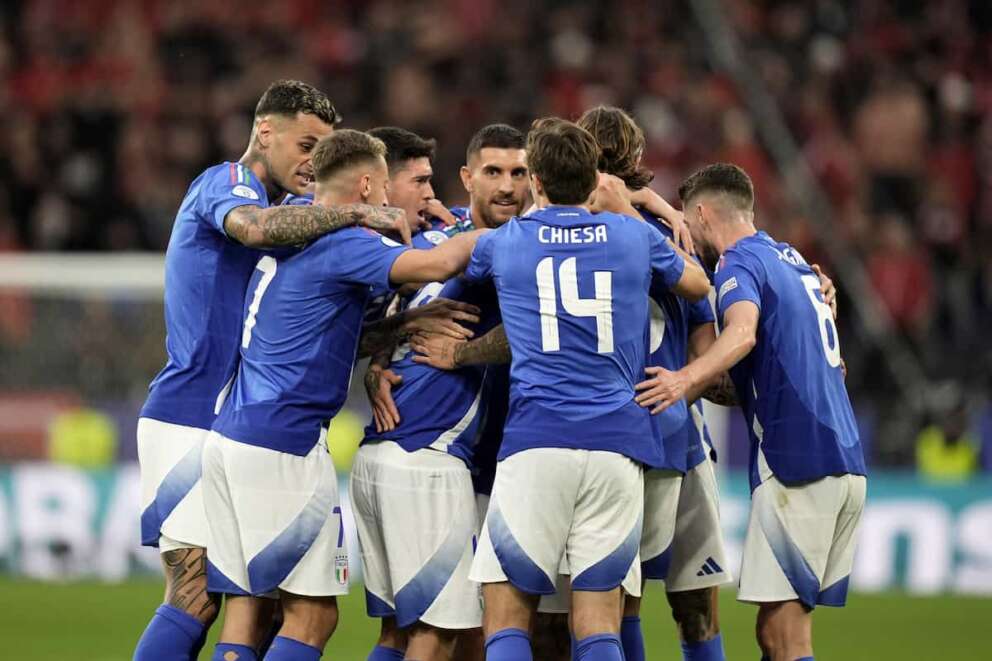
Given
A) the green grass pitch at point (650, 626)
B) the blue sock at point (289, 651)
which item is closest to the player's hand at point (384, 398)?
the blue sock at point (289, 651)

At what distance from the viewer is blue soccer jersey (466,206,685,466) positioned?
19.6 ft

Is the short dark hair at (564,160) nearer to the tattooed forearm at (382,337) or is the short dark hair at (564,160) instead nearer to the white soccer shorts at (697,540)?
the tattooed forearm at (382,337)

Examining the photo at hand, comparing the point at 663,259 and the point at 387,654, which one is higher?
the point at 663,259

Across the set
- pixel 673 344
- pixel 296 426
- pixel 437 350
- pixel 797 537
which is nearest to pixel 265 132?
pixel 437 350

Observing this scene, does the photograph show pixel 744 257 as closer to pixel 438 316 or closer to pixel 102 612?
pixel 438 316

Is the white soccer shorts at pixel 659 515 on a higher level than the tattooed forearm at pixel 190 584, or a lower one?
higher

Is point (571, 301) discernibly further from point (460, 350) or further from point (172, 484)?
point (172, 484)

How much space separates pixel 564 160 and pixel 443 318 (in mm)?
911

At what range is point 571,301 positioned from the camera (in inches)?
235

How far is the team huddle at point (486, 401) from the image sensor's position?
600cm

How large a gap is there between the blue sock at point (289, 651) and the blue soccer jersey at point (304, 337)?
2.35 feet

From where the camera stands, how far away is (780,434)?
6645 mm

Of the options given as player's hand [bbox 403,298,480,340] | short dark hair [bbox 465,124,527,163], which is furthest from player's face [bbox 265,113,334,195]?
player's hand [bbox 403,298,480,340]

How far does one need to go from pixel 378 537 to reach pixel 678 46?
1157 centimetres
